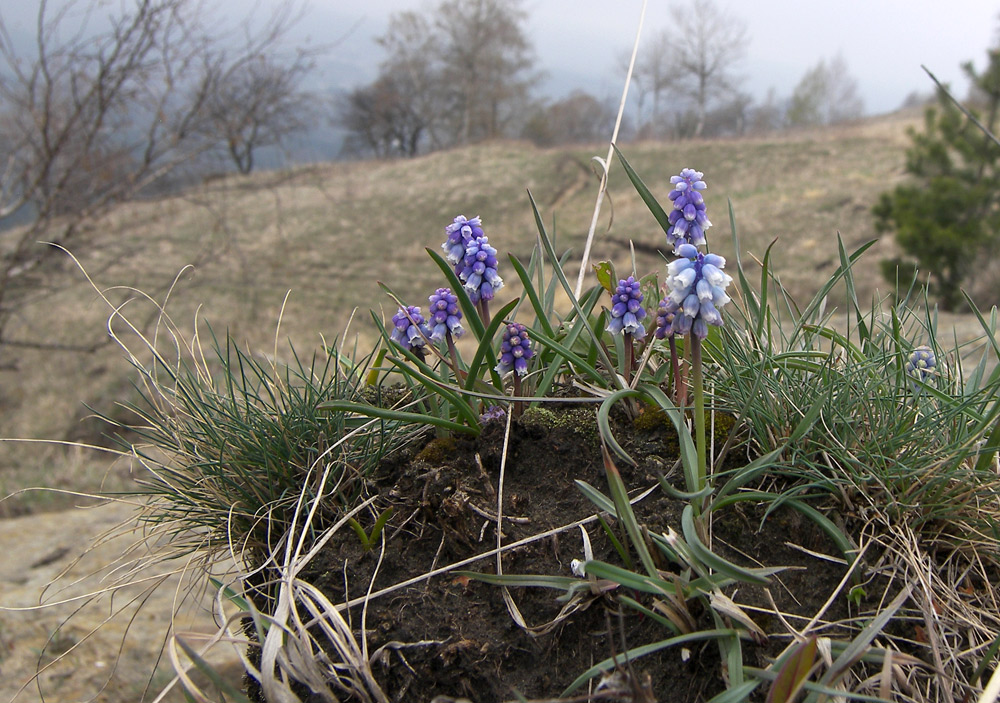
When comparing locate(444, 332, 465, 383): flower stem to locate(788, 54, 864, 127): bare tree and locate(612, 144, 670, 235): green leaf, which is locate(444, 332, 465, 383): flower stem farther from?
locate(788, 54, 864, 127): bare tree

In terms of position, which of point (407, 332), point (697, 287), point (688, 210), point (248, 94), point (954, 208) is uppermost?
point (248, 94)

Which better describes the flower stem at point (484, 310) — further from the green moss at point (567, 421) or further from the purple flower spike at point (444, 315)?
the green moss at point (567, 421)

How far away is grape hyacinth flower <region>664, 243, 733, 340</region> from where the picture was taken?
100 centimetres

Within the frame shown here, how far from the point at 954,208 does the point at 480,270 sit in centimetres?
1086

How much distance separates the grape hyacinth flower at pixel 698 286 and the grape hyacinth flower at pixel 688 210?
114mm

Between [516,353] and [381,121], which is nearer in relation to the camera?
[516,353]

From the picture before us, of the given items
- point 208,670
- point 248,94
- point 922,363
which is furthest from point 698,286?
point 248,94

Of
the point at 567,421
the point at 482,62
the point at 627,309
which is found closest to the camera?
the point at 627,309

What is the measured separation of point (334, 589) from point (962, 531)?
1139 mm

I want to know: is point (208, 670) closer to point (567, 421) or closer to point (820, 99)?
point (567, 421)

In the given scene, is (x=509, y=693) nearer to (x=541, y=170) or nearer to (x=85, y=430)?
(x=85, y=430)

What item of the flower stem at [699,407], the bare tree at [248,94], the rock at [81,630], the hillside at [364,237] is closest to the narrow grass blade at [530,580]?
the flower stem at [699,407]

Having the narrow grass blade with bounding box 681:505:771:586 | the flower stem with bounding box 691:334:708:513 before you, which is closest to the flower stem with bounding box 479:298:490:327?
the flower stem with bounding box 691:334:708:513

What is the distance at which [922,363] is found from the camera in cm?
145
